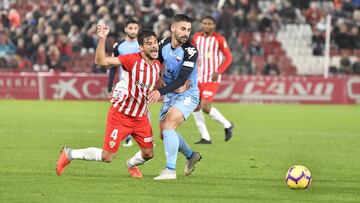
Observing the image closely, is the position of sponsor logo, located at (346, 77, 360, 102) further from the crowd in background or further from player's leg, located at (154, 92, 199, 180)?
player's leg, located at (154, 92, 199, 180)

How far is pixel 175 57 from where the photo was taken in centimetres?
1124

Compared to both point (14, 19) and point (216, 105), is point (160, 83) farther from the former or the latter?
point (14, 19)

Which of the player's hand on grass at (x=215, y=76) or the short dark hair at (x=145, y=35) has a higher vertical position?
the short dark hair at (x=145, y=35)

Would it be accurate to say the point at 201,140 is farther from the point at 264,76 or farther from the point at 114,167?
the point at 264,76

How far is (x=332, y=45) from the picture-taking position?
33.0 metres

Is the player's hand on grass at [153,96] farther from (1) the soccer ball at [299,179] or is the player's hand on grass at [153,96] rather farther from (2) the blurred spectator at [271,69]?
(2) the blurred spectator at [271,69]

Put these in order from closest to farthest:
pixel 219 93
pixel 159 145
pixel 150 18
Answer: pixel 159 145, pixel 219 93, pixel 150 18

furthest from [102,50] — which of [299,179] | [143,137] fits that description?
[299,179]

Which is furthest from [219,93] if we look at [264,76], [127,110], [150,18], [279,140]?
[127,110]

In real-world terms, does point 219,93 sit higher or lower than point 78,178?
lower

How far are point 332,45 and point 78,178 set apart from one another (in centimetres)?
2349

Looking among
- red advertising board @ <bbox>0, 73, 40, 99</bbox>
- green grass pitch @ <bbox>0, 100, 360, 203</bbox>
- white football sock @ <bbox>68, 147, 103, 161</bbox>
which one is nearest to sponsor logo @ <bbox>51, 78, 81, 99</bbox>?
red advertising board @ <bbox>0, 73, 40, 99</bbox>

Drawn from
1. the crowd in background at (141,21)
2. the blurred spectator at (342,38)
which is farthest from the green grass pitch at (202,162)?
the blurred spectator at (342,38)

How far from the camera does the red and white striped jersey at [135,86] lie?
10.6 meters
